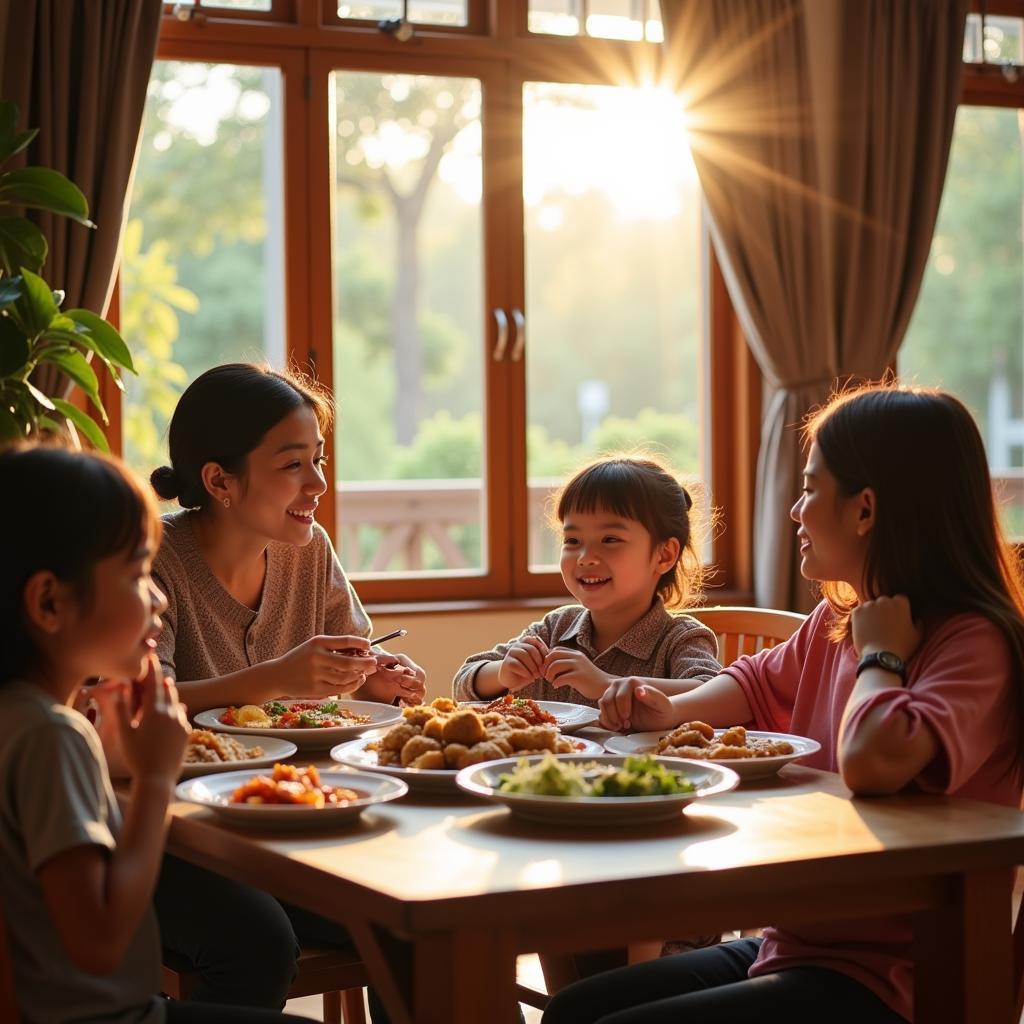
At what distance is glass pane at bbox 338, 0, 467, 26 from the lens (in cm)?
411

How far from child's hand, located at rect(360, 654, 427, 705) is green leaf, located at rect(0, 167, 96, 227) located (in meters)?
1.36

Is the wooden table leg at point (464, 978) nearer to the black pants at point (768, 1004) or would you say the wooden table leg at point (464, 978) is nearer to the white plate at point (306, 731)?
the black pants at point (768, 1004)

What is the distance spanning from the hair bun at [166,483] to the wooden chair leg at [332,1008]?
2.80ft

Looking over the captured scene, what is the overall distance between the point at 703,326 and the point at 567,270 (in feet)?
34.0

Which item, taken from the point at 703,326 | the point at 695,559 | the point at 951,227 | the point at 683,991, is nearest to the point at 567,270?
the point at 951,227

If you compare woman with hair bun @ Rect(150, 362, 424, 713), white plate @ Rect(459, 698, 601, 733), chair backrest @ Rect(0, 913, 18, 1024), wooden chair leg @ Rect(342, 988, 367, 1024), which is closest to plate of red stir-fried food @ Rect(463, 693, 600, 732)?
white plate @ Rect(459, 698, 601, 733)

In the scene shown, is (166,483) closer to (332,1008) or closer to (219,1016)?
(332,1008)

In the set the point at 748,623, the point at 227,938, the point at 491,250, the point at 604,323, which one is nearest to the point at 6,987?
the point at 227,938

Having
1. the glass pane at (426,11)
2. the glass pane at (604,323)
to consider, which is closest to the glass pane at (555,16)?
the glass pane at (426,11)

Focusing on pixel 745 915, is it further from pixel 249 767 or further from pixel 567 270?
pixel 567 270

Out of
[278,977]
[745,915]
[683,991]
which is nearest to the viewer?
[745,915]

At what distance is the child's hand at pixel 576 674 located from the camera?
2.06 meters

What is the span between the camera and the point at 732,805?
1532 mm

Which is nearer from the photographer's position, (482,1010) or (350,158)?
(482,1010)
